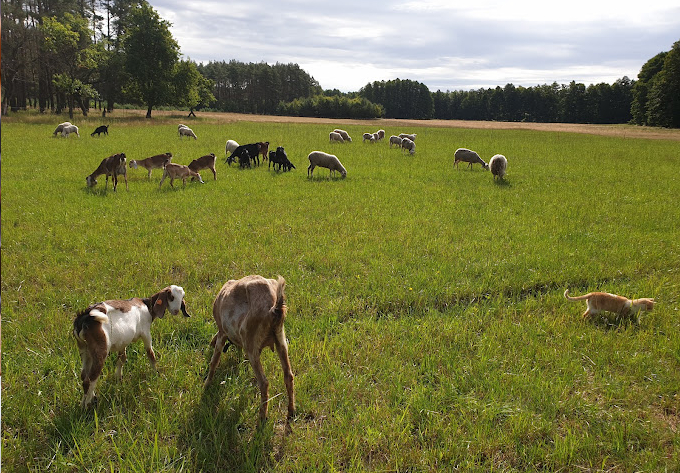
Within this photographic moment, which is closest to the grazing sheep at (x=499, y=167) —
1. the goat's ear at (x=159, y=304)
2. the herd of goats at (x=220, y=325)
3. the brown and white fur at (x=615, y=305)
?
the brown and white fur at (x=615, y=305)

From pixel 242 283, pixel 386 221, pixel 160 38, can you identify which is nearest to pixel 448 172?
pixel 386 221

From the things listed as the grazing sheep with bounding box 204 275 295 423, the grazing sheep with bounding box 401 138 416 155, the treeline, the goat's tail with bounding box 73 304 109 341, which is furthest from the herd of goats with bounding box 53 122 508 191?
the treeline

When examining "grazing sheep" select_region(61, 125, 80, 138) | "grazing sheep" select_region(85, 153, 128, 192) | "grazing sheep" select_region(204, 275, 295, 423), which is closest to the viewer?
"grazing sheep" select_region(204, 275, 295, 423)

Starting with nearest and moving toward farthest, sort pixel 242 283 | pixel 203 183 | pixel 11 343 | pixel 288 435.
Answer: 1. pixel 288 435
2. pixel 242 283
3. pixel 11 343
4. pixel 203 183

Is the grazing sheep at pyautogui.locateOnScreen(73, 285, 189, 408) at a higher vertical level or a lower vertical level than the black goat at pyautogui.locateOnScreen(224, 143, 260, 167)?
lower

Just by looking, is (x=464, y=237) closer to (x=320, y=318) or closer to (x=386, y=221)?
(x=386, y=221)

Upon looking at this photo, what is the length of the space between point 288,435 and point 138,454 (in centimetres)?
136

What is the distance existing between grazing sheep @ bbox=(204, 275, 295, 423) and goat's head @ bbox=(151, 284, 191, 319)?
2.70 feet

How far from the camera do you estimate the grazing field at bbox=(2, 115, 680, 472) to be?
3922 mm

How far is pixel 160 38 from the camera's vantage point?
A: 49.9 meters

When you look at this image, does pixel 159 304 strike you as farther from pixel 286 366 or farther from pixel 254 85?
pixel 254 85

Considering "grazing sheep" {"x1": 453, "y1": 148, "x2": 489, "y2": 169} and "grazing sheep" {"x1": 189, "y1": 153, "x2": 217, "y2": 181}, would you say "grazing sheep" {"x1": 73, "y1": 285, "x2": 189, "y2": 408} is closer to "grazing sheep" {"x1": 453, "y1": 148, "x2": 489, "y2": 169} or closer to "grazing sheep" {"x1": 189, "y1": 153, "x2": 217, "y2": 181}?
"grazing sheep" {"x1": 189, "y1": 153, "x2": 217, "y2": 181}

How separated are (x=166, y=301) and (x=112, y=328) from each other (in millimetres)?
804

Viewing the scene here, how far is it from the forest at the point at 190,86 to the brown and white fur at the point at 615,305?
155ft
